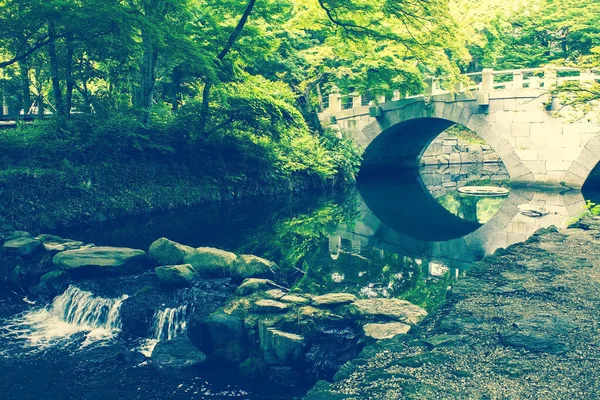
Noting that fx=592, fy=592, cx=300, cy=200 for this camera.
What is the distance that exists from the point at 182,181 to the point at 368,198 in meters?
7.53

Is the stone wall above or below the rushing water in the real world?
above

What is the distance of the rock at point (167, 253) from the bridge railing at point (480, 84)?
37.3ft

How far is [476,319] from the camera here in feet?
17.0

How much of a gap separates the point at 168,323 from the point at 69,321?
5.30 feet

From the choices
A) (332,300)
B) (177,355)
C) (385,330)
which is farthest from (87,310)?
A: (385,330)

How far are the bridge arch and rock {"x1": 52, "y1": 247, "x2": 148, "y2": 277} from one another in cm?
1626

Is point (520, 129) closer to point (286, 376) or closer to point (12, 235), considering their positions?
point (12, 235)

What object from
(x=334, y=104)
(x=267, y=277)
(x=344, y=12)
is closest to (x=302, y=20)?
(x=344, y=12)

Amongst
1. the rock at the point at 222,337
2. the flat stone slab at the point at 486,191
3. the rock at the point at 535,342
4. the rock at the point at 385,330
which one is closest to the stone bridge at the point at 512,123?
the flat stone slab at the point at 486,191

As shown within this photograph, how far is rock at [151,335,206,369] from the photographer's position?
6.74 meters

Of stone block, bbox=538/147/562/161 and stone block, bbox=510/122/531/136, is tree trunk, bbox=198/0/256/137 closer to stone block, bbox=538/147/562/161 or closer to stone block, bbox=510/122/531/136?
stone block, bbox=510/122/531/136

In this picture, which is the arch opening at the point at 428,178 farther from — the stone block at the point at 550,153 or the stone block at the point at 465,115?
the stone block at the point at 465,115

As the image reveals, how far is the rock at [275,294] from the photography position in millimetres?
7515

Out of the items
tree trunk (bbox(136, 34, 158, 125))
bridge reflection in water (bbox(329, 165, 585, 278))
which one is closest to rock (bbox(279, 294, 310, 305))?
bridge reflection in water (bbox(329, 165, 585, 278))
